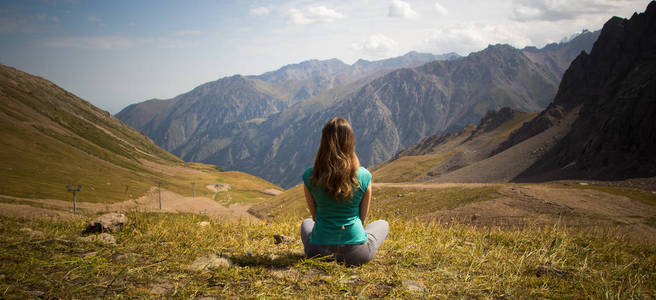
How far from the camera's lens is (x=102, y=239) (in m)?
Answer: 5.94

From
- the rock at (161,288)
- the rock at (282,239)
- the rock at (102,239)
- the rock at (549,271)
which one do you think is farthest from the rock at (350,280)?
the rock at (102,239)

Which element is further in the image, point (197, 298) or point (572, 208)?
point (572, 208)

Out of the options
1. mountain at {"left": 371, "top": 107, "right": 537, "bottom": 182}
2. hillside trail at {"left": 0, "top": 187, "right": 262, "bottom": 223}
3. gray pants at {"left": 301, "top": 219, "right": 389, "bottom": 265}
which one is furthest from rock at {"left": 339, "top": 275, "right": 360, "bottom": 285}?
mountain at {"left": 371, "top": 107, "right": 537, "bottom": 182}

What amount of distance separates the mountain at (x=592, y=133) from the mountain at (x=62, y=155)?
80.4m

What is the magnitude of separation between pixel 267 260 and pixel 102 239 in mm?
3365

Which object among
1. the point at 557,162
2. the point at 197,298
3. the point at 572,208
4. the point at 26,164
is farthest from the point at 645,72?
the point at 26,164

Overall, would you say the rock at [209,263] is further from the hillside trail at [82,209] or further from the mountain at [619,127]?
the mountain at [619,127]

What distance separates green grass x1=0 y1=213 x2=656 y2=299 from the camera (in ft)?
13.2

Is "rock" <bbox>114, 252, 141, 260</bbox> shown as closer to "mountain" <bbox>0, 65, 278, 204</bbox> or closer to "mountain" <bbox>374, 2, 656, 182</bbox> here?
"mountain" <bbox>0, 65, 278, 204</bbox>

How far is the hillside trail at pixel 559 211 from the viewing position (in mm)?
20328

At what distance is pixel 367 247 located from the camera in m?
5.19

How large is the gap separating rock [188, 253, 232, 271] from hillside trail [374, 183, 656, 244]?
1757 centimetres

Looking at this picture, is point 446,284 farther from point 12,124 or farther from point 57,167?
point 12,124

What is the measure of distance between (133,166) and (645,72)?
555ft
